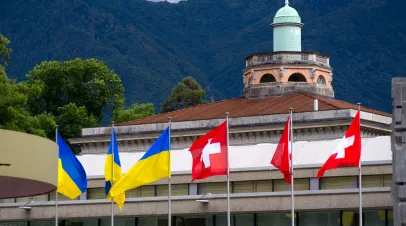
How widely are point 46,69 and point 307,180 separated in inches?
3339

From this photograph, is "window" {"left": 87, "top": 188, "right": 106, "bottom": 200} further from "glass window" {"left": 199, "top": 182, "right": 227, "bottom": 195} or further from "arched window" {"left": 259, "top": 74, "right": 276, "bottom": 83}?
"arched window" {"left": 259, "top": 74, "right": 276, "bottom": 83}

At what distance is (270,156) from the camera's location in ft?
272

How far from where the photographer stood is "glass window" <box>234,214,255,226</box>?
249 ft

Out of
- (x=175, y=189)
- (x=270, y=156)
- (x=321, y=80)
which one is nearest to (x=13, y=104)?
(x=321, y=80)

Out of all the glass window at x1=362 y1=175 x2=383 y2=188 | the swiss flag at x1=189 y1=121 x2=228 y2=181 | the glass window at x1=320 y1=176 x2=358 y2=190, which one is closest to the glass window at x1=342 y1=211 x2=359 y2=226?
the glass window at x1=362 y1=175 x2=383 y2=188

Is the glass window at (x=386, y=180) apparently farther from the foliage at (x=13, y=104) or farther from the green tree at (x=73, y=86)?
the green tree at (x=73, y=86)

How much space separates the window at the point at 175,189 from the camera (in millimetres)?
79938

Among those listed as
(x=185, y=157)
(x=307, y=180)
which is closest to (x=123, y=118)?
(x=185, y=157)

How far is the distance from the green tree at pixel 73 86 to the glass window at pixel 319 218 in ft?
277

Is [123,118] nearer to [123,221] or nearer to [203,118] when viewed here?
[203,118]

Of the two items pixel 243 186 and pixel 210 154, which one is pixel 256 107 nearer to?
pixel 243 186

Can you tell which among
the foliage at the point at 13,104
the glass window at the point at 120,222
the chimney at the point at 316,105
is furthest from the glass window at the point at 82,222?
the chimney at the point at 316,105

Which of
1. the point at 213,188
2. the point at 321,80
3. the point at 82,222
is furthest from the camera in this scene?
the point at 321,80

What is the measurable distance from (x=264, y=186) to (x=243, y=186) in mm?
1196
